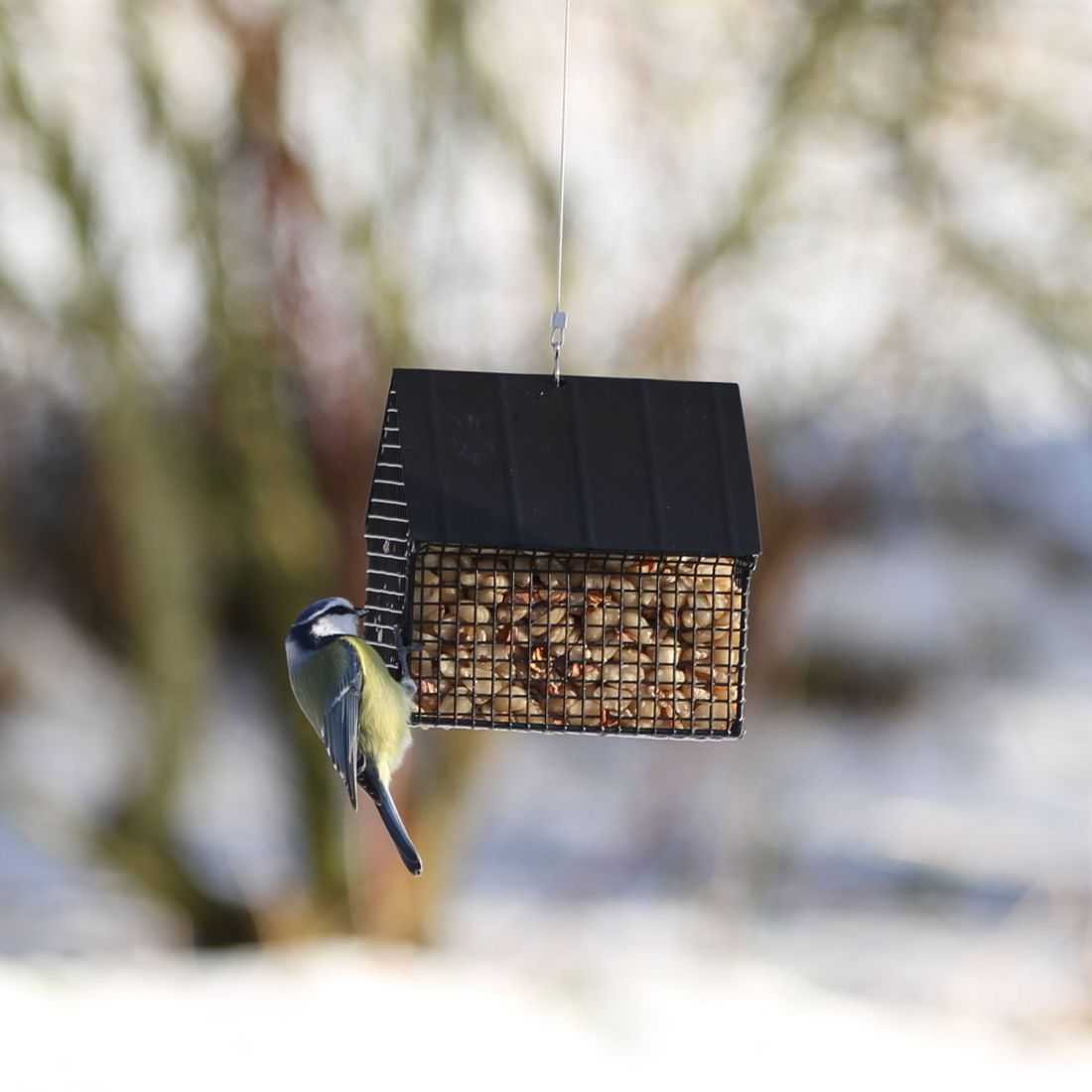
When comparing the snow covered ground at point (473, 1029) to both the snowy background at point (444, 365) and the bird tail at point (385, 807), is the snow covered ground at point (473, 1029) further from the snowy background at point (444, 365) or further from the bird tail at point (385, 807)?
the bird tail at point (385, 807)

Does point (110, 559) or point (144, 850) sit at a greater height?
point (110, 559)

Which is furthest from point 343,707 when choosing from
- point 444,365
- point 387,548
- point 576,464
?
point 444,365

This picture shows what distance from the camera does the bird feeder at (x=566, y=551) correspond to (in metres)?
2.83

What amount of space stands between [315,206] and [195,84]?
2.24 ft

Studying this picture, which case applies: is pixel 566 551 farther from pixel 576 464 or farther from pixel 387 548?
pixel 387 548

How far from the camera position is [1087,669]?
8945mm

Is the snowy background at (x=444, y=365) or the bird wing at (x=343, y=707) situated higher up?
the snowy background at (x=444, y=365)

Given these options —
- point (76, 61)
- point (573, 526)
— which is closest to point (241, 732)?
point (76, 61)

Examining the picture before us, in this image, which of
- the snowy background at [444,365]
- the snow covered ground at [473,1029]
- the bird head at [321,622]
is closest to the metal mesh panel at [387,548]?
the bird head at [321,622]

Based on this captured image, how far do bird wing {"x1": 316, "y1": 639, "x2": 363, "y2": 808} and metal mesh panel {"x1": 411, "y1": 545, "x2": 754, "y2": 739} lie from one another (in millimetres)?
163

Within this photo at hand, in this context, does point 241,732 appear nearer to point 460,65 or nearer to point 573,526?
point 460,65

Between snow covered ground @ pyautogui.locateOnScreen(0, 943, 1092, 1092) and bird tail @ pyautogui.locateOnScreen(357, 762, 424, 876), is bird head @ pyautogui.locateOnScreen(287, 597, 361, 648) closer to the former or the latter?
bird tail @ pyautogui.locateOnScreen(357, 762, 424, 876)

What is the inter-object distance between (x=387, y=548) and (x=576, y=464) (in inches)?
22.4

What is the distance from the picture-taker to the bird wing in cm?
296
